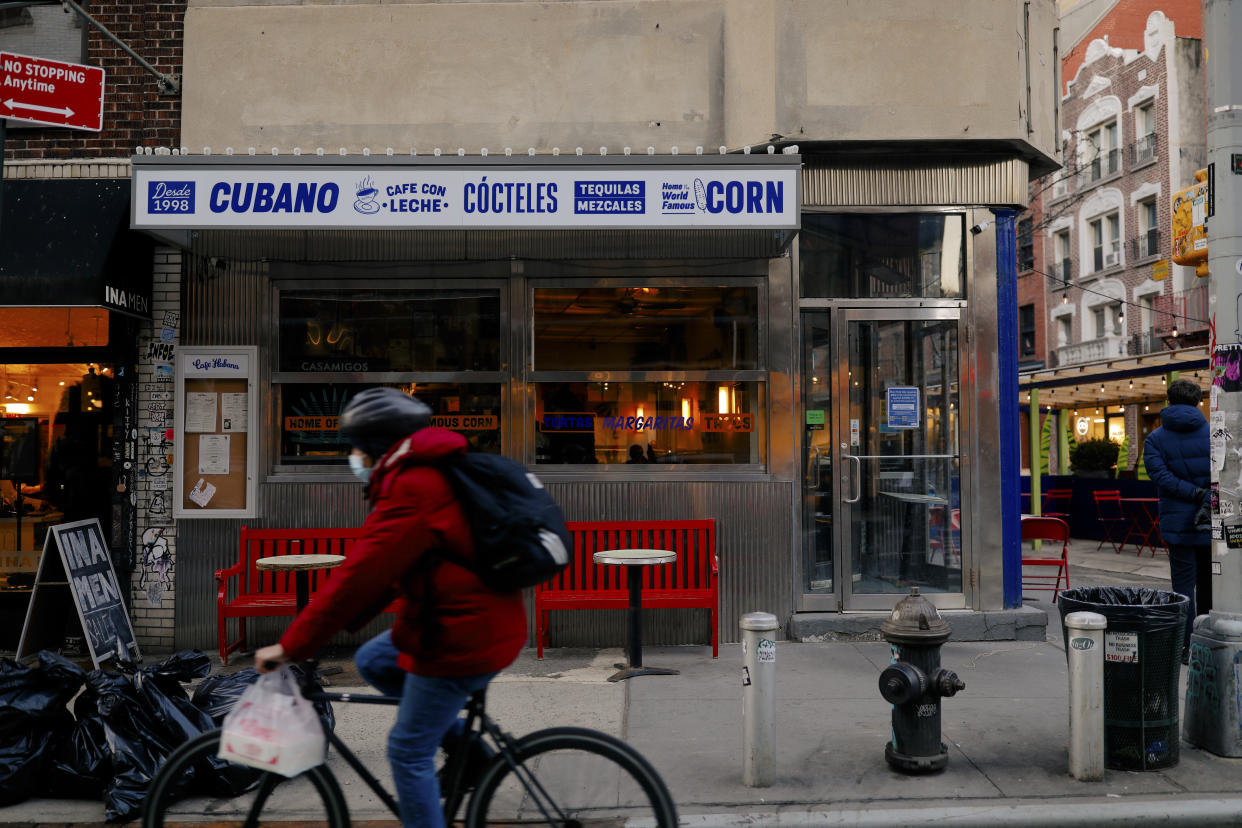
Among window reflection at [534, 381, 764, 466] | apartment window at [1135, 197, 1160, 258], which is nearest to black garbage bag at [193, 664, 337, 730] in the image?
window reflection at [534, 381, 764, 466]

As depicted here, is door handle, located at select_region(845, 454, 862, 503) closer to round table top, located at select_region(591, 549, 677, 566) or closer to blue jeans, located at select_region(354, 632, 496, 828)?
round table top, located at select_region(591, 549, 677, 566)

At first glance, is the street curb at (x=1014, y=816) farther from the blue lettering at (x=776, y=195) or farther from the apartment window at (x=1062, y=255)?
the apartment window at (x=1062, y=255)

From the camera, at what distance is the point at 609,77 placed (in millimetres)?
8234

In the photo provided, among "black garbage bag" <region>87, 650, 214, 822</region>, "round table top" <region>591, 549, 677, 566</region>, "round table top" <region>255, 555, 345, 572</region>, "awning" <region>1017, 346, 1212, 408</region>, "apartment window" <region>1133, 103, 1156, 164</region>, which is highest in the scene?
"apartment window" <region>1133, 103, 1156, 164</region>

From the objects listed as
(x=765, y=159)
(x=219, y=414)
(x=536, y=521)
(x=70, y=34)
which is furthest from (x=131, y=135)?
(x=536, y=521)

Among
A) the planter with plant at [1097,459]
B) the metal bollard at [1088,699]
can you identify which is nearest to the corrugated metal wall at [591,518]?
the metal bollard at [1088,699]

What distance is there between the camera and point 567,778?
3.40 metres

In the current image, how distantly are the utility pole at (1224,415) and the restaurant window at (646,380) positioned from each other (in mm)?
3493

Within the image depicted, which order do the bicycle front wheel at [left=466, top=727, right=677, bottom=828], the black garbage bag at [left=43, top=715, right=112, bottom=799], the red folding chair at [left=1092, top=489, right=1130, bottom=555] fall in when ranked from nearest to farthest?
the bicycle front wheel at [left=466, top=727, right=677, bottom=828]
the black garbage bag at [left=43, top=715, right=112, bottom=799]
the red folding chair at [left=1092, top=489, right=1130, bottom=555]

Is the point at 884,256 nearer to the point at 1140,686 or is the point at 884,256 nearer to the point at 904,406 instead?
the point at 904,406

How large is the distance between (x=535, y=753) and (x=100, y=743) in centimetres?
272

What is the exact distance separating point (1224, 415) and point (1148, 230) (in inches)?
1210

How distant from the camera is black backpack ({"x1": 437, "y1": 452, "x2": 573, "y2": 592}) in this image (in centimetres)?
308

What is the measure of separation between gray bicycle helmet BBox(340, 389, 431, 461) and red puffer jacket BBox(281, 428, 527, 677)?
10 cm
